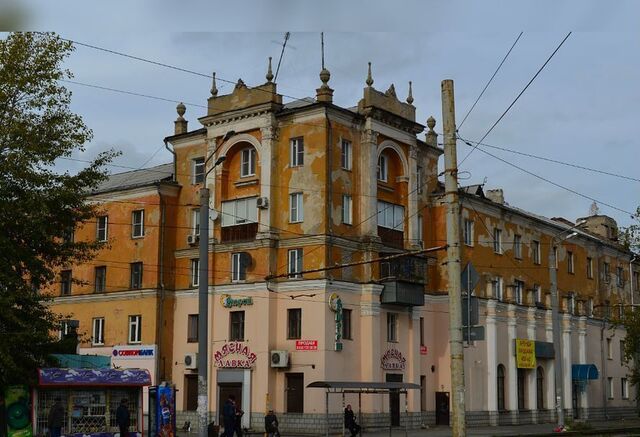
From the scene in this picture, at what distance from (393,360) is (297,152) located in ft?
38.4

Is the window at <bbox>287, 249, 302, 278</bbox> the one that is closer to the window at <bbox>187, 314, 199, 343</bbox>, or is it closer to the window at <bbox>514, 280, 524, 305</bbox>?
the window at <bbox>187, 314, 199, 343</bbox>

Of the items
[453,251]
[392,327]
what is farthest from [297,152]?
[453,251]

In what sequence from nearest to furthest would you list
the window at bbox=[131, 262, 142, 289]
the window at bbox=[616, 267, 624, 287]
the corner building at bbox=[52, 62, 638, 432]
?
1. the corner building at bbox=[52, 62, 638, 432]
2. the window at bbox=[131, 262, 142, 289]
3. the window at bbox=[616, 267, 624, 287]

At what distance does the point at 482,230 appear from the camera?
53.7 m

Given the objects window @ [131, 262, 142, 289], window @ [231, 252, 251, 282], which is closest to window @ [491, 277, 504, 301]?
window @ [231, 252, 251, 282]

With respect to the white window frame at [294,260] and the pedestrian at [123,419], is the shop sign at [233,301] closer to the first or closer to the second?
the white window frame at [294,260]

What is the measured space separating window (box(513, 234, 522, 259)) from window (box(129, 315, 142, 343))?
79.0 feet

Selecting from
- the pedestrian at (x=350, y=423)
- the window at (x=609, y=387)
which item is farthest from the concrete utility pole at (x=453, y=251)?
the window at (x=609, y=387)

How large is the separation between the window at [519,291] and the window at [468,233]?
620 cm

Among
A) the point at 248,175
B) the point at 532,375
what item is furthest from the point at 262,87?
the point at 532,375

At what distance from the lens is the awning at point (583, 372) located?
59.8 meters

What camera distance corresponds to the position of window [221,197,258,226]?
151ft

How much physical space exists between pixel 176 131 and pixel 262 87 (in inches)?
283

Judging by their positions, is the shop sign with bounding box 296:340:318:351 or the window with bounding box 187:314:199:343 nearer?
the shop sign with bounding box 296:340:318:351
